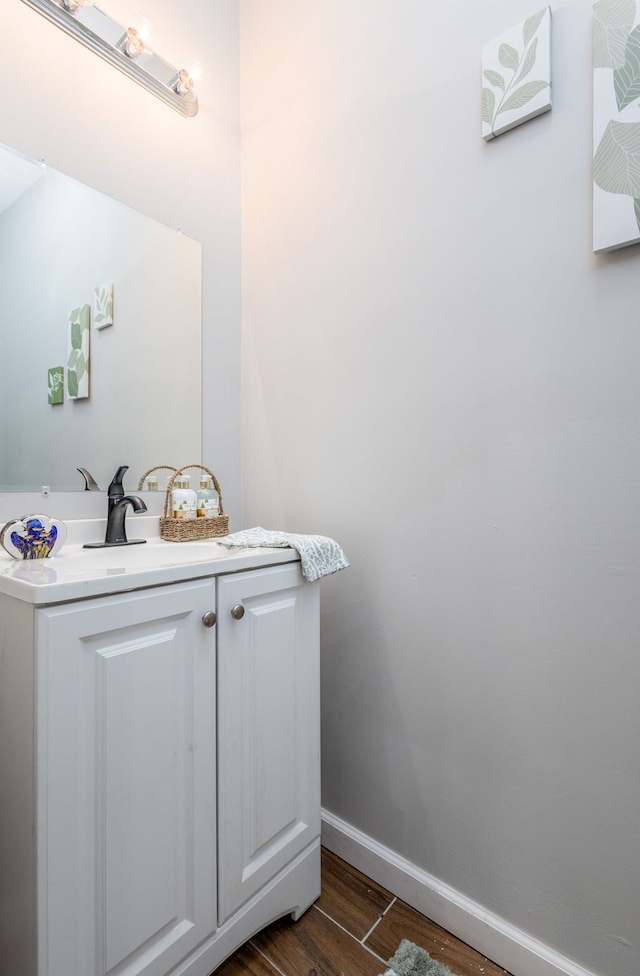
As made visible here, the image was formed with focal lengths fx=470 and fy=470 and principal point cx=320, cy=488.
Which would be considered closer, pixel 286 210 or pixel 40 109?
pixel 40 109

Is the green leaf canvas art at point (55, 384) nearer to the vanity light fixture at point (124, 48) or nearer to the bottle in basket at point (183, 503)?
the bottle in basket at point (183, 503)

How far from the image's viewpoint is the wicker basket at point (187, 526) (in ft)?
4.23

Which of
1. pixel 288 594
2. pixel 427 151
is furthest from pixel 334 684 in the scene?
pixel 427 151

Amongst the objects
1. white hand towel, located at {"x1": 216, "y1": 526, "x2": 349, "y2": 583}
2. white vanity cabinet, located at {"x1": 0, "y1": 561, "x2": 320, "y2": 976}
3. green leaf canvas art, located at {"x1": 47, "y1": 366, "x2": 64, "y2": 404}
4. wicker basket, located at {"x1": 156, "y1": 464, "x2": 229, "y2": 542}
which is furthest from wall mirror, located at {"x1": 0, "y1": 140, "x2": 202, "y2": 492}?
white vanity cabinet, located at {"x1": 0, "y1": 561, "x2": 320, "y2": 976}

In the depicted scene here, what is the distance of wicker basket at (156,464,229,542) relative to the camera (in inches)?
50.8

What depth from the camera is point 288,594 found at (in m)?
1.07

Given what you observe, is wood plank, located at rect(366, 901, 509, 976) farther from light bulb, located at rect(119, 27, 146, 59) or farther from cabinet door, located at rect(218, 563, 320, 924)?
light bulb, located at rect(119, 27, 146, 59)

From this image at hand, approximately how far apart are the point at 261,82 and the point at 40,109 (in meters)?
0.76

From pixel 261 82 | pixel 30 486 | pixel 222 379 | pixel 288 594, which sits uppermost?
pixel 261 82

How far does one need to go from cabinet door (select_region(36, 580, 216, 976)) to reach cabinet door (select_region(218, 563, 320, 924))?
1.6 inches

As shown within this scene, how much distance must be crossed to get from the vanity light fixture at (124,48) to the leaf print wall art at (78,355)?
0.65m

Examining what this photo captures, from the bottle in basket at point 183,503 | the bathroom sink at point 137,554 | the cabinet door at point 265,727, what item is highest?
the bottle in basket at point 183,503

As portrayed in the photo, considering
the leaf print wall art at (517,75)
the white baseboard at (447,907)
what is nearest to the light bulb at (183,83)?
the leaf print wall art at (517,75)

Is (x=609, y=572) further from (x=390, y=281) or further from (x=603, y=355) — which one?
(x=390, y=281)
